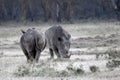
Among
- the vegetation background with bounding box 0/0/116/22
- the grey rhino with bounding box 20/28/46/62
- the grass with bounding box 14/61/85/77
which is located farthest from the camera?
the vegetation background with bounding box 0/0/116/22

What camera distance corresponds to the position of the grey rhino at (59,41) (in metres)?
19.1

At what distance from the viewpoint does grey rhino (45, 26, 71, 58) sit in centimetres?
1908

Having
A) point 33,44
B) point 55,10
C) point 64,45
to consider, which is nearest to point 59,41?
point 64,45

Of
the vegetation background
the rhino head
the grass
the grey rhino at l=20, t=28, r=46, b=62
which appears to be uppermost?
the grass

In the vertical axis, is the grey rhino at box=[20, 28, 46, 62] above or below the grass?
below

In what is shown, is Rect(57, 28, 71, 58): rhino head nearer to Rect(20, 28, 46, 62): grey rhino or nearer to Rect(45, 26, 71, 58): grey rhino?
Rect(45, 26, 71, 58): grey rhino

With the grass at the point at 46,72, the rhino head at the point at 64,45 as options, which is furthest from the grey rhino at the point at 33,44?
the grass at the point at 46,72

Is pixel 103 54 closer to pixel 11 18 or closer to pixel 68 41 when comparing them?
pixel 68 41

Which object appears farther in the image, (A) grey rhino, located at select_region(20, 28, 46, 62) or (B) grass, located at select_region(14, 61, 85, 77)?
(A) grey rhino, located at select_region(20, 28, 46, 62)

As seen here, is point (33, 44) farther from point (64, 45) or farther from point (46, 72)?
point (46, 72)

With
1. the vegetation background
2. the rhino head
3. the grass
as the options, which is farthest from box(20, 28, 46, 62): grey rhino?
the vegetation background

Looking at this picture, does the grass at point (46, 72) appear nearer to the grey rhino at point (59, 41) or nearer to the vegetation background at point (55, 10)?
the grey rhino at point (59, 41)

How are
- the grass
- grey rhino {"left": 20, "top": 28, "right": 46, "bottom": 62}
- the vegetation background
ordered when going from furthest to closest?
1. the vegetation background
2. grey rhino {"left": 20, "top": 28, "right": 46, "bottom": 62}
3. the grass

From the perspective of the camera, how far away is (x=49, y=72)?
14.0 meters
